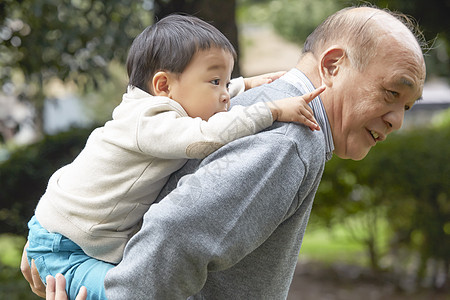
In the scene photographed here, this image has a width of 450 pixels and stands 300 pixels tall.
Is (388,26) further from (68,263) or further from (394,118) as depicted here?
(68,263)

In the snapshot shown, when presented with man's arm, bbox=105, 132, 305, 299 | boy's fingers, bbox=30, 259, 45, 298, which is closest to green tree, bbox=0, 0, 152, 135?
boy's fingers, bbox=30, 259, 45, 298

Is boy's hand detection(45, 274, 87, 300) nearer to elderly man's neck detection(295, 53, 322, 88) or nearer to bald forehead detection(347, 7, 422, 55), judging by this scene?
elderly man's neck detection(295, 53, 322, 88)

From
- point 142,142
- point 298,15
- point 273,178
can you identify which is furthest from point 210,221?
point 298,15

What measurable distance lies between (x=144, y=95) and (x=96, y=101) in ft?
66.8

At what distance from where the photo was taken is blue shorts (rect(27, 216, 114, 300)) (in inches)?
72.5

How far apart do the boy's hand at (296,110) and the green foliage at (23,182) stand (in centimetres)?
560

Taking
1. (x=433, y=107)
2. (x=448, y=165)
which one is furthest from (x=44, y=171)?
(x=433, y=107)

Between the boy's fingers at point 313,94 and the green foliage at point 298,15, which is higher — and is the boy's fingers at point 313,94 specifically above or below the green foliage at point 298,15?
above

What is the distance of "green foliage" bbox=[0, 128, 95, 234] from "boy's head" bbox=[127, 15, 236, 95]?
5256mm

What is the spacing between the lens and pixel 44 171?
22.8 feet

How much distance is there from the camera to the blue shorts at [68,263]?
1.84 metres

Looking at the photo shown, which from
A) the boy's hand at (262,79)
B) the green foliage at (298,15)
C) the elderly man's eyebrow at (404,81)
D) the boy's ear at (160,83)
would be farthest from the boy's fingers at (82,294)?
the green foliage at (298,15)

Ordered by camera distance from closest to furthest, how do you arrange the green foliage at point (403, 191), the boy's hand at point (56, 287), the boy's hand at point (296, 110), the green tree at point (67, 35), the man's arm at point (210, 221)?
the man's arm at point (210, 221) → the boy's hand at point (296, 110) → the boy's hand at point (56, 287) → the green tree at point (67, 35) → the green foliage at point (403, 191)

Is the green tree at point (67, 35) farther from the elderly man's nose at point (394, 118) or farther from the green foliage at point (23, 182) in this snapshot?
Result: the elderly man's nose at point (394, 118)
